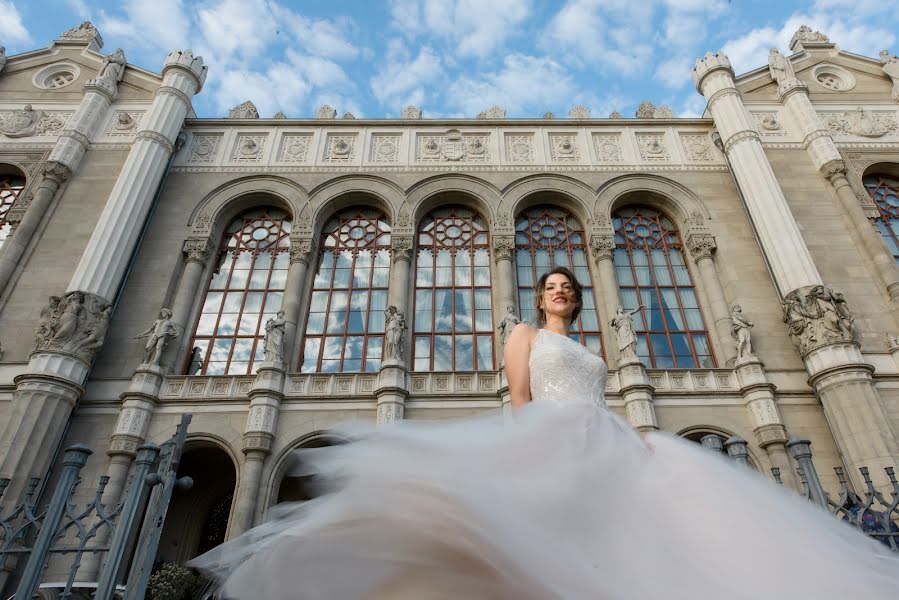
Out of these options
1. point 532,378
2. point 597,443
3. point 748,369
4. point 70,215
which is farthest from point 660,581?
point 70,215

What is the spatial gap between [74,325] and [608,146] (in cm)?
1535

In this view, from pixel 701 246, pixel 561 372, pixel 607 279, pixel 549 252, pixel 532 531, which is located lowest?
pixel 532 531

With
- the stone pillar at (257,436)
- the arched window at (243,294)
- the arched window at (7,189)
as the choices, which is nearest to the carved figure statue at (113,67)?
the arched window at (7,189)

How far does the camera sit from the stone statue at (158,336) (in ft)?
40.7

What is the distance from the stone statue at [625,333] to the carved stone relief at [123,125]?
14.9 meters

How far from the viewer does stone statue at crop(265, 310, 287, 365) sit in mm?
12477

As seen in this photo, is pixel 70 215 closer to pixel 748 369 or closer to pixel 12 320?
pixel 12 320

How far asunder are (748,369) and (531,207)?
24.5 ft

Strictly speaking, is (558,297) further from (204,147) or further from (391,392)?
(204,147)

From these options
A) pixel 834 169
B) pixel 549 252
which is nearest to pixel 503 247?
pixel 549 252

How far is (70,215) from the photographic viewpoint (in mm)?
14406

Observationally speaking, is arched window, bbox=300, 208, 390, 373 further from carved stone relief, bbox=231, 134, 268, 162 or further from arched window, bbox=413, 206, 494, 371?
carved stone relief, bbox=231, 134, 268, 162

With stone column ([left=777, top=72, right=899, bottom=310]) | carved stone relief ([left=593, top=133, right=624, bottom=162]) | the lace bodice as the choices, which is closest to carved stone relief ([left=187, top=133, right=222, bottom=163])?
carved stone relief ([left=593, top=133, right=624, bottom=162])

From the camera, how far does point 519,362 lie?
273 centimetres
